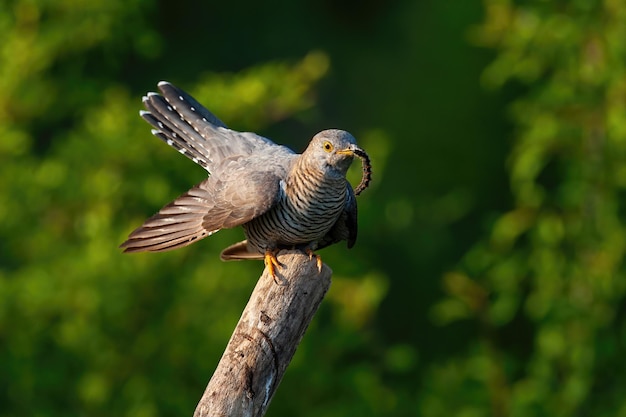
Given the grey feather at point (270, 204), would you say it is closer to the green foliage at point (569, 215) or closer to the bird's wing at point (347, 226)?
the bird's wing at point (347, 226)

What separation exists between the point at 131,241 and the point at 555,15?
2.89 m

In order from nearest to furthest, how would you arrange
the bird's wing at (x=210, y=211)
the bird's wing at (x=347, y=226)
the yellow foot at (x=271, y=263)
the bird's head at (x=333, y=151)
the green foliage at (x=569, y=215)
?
the yellow foot at (x=271, y=263), the bird's head at (x=333, y=151), the bird's wing at (x=210, y=211), the bird's wing at (x=347, y=226), the green foliage at (x=569, y=215)

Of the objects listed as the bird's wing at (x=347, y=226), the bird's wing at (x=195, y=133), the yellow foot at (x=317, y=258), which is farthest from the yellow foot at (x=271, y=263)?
the bird's wing at (x=195, y=133)

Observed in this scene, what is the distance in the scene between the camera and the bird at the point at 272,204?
11.0 feet

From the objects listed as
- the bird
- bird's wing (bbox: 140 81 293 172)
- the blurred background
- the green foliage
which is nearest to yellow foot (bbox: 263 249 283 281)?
the bird

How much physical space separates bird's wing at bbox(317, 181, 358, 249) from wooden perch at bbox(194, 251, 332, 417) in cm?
47

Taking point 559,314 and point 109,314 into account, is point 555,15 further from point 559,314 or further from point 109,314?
point 109,314

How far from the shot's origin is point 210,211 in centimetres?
358

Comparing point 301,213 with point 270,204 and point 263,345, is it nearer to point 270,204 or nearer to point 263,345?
point 270,204

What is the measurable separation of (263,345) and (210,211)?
710mm

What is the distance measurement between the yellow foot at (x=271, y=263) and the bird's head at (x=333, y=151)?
0.32 metres

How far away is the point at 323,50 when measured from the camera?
905cm

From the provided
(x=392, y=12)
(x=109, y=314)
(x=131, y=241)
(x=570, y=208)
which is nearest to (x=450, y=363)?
(x=570, y=208)

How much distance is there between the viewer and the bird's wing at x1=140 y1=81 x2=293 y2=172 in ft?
12.9
